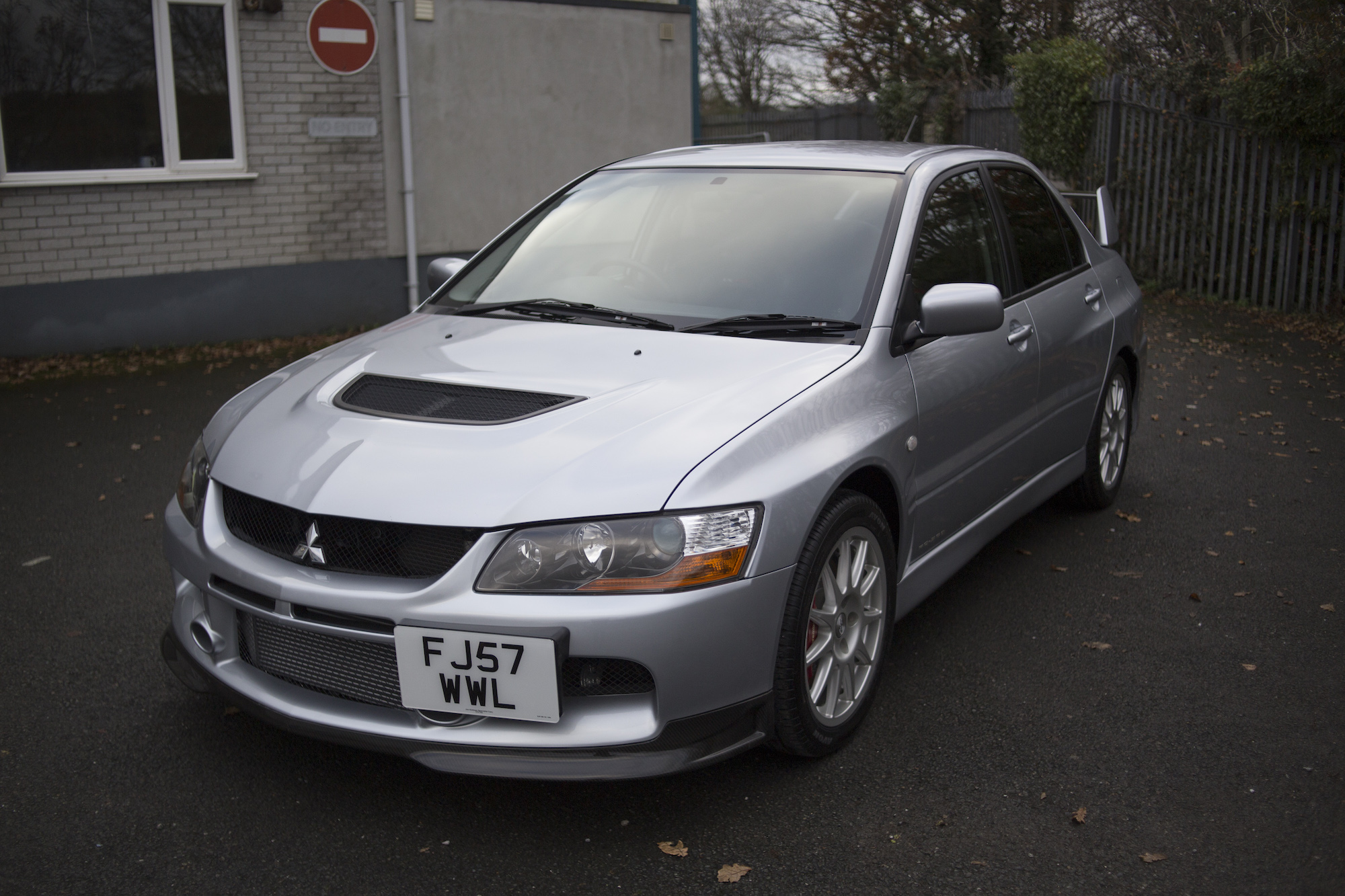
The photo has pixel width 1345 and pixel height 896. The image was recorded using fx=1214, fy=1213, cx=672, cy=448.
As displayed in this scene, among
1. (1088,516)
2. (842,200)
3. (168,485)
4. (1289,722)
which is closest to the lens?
(1289,722)

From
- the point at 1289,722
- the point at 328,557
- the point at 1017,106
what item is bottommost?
the point at 1289,722

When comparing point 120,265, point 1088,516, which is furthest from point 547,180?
point 1088,516

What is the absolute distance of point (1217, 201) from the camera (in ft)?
39.8

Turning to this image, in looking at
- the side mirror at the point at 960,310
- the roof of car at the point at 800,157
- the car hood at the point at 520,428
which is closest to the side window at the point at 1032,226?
the roof of car at the point at 800,157

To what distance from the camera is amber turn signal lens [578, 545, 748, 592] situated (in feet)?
9.27

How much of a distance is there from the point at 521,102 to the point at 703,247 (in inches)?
348

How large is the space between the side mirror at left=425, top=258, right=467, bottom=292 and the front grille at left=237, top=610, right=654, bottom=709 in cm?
199

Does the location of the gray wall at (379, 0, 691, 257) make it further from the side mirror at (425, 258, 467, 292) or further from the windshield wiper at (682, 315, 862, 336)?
the windshield wiper at (682, 315, 862, 336)

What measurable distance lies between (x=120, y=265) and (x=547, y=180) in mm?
4380

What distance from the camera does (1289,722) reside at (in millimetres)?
3682

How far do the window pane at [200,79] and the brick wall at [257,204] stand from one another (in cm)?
20

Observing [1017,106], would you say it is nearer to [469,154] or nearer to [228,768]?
[469,154]

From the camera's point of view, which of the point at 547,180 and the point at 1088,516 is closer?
the point at 1088,516

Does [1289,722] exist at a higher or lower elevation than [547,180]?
lower
